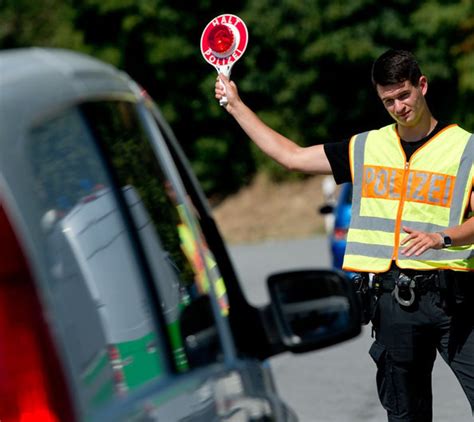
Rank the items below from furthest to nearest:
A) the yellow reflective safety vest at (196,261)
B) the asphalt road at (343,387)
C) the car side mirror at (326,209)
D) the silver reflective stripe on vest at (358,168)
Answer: the car side mirror at (326,209), the asphalt road at (343,387), the silver reflective stripe on vest at (358,168), the yellow reflective safety vest at (196,261)

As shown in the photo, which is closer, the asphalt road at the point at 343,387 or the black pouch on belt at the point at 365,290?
the black pouch on belt at the point at 365,290

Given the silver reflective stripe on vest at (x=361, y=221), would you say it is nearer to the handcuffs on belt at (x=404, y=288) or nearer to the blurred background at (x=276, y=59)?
the handcuffs on belt at (x=404, y=288)

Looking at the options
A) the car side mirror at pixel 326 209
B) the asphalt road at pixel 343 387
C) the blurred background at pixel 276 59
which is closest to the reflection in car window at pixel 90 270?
the asphalt road at pixel 343 387

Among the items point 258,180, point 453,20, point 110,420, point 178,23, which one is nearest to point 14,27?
point 178,23

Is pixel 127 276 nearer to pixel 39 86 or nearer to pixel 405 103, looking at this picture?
pixel 39 86

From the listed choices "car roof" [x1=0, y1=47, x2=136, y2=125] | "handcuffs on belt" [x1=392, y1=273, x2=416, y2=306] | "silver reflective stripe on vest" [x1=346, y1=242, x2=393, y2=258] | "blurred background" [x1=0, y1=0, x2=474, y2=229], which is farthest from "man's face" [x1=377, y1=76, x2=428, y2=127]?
"blurred background" [x1=0, y1=0, x2=474, y2=229]

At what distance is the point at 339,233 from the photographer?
14.0 meters

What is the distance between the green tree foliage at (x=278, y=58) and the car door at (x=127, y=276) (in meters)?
27.8

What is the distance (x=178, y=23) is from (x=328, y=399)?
25.9 m

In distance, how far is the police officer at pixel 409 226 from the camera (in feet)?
17.1

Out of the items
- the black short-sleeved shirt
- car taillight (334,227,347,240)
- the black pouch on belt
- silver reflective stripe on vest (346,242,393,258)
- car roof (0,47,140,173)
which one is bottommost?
car taillight (334,227,347,240)

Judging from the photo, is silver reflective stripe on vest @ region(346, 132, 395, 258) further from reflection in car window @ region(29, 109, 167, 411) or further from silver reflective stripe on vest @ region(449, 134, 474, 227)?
reflection in car window @ region(29, 109, 167, 411)

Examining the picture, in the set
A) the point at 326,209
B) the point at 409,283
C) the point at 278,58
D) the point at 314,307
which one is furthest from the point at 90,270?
the point at 278,58

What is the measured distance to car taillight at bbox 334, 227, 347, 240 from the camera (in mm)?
13867
